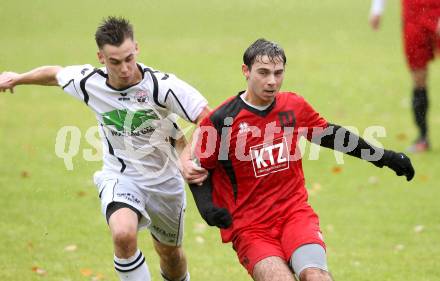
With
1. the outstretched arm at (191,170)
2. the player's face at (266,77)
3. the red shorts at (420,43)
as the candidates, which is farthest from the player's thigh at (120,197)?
the red shorts at (420,43)

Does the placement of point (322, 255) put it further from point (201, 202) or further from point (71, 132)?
point (71, 132)

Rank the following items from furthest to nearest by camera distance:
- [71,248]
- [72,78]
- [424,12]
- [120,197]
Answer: [424,12], [71,248], [72,78], [120,197]

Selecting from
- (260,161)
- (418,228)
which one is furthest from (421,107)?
(260,161)

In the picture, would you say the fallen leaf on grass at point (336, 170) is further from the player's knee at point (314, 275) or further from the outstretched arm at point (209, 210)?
the player's knee at point (314, 275)

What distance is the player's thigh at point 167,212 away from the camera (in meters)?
6.83

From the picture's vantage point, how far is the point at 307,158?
12.6m

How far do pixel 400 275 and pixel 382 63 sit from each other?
12.0 metres

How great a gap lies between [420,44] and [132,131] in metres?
6.28

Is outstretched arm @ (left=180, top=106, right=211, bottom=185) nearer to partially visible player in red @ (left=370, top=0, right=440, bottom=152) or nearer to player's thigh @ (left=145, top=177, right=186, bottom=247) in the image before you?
player's thigh @ (left=145, top=177, right=186, bottom=247)

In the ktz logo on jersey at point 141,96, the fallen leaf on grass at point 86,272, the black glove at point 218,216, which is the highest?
the ktz logo on jersey at point 141,96

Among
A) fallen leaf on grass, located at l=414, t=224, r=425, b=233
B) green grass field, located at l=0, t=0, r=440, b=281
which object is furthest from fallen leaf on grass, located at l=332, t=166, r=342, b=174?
fallen leaf on grass, located at l=414, t=224, r=425, b=233

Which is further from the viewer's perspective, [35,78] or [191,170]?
[35,78]

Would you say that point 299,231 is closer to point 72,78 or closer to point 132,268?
point 132,268

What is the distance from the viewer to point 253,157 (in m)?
6.07
